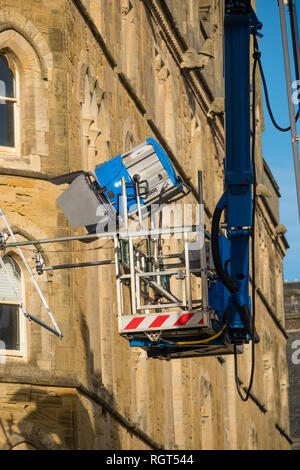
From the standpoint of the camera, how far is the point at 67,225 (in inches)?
1088

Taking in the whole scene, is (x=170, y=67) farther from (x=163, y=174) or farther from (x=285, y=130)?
(x=285, y=130)

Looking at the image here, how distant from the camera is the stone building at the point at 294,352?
242 feet

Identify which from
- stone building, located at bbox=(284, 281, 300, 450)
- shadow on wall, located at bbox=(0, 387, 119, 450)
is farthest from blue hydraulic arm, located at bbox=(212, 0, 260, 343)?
stone building, located at bbox=(284, 281, 300, 450)

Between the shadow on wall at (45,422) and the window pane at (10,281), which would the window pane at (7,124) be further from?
the shadow on wall at (45,422)

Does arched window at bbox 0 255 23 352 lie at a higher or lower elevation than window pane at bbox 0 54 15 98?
lower

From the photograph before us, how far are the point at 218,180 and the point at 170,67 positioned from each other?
975cm

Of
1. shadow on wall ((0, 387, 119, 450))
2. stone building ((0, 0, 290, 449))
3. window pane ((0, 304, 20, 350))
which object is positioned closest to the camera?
shadow on wall ((0, 387, 119, 450))

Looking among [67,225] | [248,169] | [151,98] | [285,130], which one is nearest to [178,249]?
[151,98]

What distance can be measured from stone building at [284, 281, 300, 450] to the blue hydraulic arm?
48005mm

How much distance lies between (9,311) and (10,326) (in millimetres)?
240

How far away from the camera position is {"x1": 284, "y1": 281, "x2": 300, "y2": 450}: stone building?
242 ft

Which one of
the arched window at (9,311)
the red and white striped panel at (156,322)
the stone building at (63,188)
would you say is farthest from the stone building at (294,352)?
the red and white striped panel at (156,322)

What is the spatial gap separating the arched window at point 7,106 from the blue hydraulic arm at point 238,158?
5.26m

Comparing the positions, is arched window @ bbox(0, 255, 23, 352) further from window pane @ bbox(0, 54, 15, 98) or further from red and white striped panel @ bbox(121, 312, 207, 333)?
red and white striped panel @ bbox(121, 312, 207, 333)
